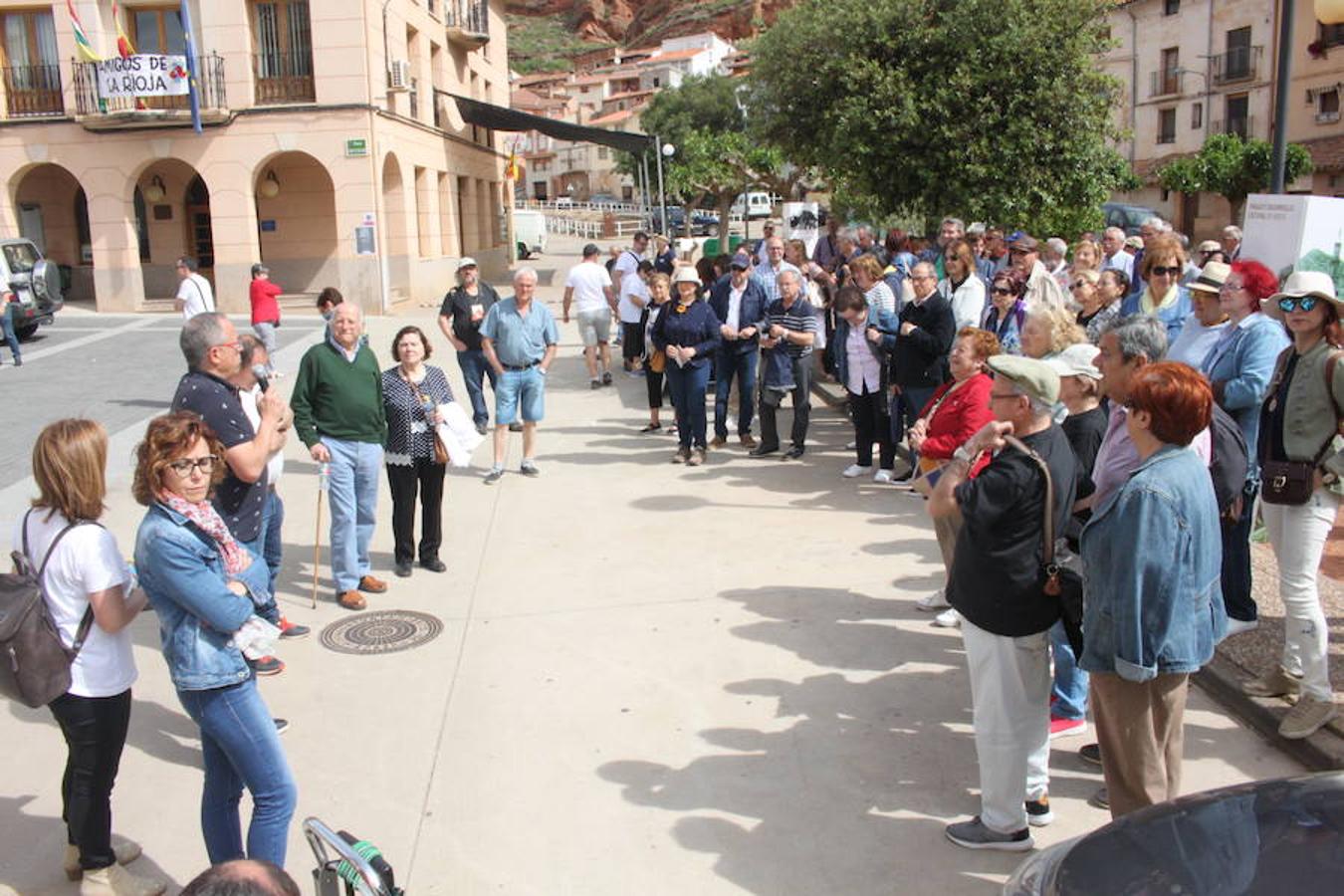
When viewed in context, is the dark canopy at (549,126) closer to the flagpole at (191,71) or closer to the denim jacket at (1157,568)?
the flagpole at (191,71)

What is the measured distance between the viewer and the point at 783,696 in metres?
5.34

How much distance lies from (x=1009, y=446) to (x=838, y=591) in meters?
3.13

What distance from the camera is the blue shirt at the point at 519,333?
955 centimetres

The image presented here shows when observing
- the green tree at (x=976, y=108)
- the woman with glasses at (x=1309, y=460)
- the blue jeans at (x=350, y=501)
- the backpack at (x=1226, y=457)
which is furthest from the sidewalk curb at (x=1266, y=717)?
the green tree at (x=976, y=108)

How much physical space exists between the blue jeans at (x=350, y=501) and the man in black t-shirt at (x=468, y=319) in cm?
390

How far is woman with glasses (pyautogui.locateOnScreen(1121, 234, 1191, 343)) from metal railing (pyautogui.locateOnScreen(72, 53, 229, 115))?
73.4 feet

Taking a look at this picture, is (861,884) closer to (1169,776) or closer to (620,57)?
(1169,776)

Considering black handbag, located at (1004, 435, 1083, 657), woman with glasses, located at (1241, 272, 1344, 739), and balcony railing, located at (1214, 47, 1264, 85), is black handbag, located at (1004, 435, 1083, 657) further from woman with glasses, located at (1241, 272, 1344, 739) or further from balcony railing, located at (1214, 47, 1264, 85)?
balcony railing, located at (1214, 47, 1264, 85)

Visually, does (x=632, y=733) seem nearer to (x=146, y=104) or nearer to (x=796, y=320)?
(x=796, y=320)

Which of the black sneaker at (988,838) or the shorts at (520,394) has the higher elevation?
the shorts at (520,394)

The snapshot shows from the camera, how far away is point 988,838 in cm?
401

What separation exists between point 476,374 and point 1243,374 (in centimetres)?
751

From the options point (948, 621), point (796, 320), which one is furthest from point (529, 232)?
point (948, 621)

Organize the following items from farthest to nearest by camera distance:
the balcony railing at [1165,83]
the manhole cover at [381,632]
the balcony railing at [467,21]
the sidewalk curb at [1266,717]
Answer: the balcony railing at [1165,83]
the balcony railing at [467,21]
the manhole cover at [381,632]
the sidewalk curb at [1266,717]
